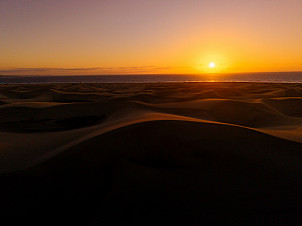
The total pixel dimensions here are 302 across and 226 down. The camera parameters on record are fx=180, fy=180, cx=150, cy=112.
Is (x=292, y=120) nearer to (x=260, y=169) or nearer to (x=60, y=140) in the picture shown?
(x=260, y=169)

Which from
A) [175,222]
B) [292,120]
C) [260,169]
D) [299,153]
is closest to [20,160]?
[175,222]

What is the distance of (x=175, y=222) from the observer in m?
1.90

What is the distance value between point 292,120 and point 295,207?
19.6 feet

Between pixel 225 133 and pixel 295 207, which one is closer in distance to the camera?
pixel 295 207

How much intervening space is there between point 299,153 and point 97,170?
3620mm

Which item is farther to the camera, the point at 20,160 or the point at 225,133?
the point at 225,133

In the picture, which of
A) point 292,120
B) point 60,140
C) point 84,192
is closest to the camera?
point 84,192

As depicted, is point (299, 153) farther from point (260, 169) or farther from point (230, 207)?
point (230, 207)

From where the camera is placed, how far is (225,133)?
159 inches

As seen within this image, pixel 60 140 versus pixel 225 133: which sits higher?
pixel 225 133

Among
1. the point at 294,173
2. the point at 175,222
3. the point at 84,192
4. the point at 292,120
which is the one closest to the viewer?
the point at 175,222

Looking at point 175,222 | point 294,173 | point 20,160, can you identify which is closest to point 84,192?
point 175,222

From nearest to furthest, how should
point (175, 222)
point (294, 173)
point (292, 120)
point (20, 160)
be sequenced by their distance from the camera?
1. point (175, 222)
2. point (294, 173)
3. point (20, 160)
4. point (292, 120)

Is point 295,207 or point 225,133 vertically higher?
point 225,133
